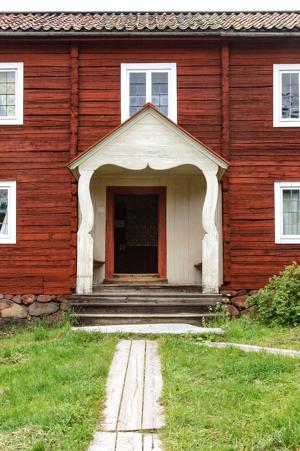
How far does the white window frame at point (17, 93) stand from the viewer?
40.9ft

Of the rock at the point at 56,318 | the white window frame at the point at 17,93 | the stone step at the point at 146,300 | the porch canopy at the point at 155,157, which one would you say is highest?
the white window frame at the point at 17,93

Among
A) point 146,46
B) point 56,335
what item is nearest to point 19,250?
point 56,335

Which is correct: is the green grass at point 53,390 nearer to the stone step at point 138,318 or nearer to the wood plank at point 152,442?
the wood plank at point 152,442

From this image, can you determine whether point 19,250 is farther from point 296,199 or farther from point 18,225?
point 296,199

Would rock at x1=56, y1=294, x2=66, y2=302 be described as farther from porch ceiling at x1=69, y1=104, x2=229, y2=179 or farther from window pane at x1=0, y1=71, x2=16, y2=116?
window pane at x1=0, y1=71, x2=16, y2=116

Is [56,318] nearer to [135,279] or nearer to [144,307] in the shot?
[135,279]

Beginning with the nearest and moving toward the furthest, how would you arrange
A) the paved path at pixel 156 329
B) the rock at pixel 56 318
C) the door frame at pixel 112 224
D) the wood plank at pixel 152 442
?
the wood plank at pixel 152 442, the paved path at pixel 156 329, the rock at pixel 56 318, the door frame at pixel 112 224

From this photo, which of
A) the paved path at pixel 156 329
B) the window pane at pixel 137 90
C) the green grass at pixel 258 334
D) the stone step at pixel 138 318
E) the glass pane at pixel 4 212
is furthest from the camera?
the window pane at pixel 137 90

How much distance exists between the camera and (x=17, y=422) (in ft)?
16.0


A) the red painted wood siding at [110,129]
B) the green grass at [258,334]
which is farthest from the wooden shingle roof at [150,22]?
the green grass at [258,334]

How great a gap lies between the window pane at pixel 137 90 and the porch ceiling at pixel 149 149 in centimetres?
179

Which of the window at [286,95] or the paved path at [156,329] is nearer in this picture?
the paved path at [156,329]

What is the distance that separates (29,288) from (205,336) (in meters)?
4.94

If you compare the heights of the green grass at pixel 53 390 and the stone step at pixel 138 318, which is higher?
the stone step at pixel 138 318
